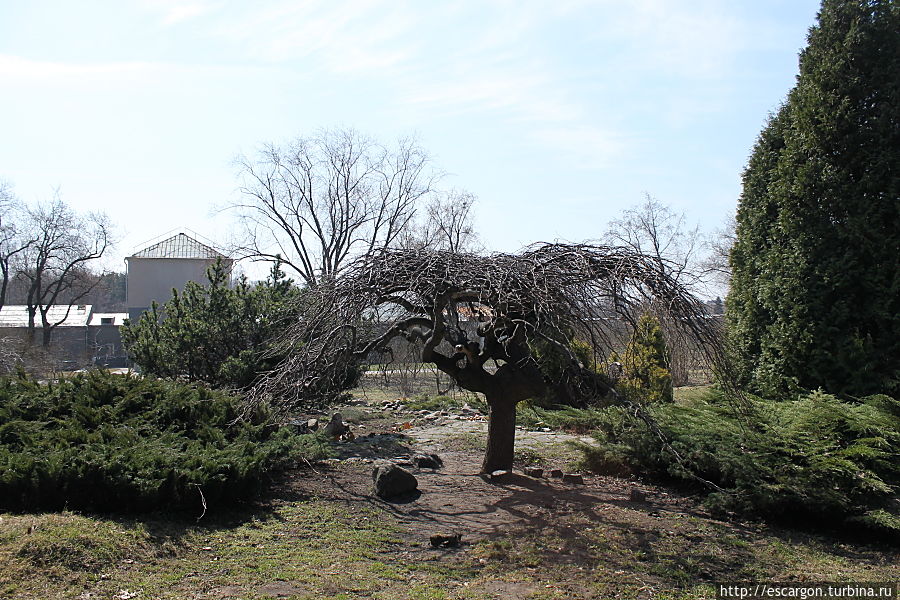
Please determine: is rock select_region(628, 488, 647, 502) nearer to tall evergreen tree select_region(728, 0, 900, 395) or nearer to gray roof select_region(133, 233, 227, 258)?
tall evergreen tree select_region(728, 0, 900, 395)

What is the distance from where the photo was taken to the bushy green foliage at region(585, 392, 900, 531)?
5574 mm

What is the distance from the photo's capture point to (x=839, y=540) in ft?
18.6

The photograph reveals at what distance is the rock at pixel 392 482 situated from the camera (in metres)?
6.46

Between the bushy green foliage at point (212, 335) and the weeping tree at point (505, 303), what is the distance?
4303 mm

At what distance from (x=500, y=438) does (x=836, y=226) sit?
4722 millimetres

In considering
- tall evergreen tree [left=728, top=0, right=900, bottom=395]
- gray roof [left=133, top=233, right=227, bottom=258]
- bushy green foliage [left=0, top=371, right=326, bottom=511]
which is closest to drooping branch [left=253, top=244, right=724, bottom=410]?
bushy green foliage [left=0, top=371, right=326, bottom=511]

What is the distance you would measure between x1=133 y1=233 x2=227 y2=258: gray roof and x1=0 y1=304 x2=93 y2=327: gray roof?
5152 millimetres

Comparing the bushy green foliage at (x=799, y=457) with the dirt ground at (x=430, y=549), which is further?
the bushy green foliage at (x=799, y=457)

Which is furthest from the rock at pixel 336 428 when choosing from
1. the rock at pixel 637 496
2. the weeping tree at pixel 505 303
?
the rock at pixel 637 496

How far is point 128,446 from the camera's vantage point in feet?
19.4

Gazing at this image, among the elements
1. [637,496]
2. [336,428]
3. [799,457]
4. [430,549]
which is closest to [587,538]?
[430,549]

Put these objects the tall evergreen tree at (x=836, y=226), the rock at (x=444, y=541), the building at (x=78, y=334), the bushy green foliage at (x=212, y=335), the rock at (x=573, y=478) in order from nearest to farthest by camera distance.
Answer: the rock at (x=444, y=541) < the rock at (x=573, y=478) < the tall evergreen tree at (x=836, y=226) < the bushy green foliage at (x=212, y=335) < the building at (x=78, y=334)

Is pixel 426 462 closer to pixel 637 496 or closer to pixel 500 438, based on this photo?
pixel 500 438

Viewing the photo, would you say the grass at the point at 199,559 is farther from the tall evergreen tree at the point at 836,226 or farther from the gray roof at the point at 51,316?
the gray roof at the point at 51,316
